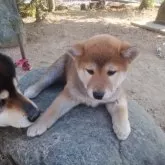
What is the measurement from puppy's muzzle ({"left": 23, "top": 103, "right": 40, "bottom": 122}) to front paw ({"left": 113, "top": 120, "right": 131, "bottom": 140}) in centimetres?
52

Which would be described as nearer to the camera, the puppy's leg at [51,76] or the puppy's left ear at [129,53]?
the puppy's left ear at [129,53]

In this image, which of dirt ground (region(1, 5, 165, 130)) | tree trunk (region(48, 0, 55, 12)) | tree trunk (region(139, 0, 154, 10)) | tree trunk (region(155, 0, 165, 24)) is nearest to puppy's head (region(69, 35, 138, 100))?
dirt ground (region(1, 5, 165, 130))

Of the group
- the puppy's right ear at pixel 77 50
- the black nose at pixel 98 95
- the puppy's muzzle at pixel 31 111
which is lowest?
the puppy's muzzle at pixel 31 111

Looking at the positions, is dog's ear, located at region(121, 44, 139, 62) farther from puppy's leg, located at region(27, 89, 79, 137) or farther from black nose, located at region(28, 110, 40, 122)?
black nose, located at region(28, 110, 40, 122)

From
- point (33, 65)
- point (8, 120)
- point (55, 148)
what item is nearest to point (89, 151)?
point (55, 148)

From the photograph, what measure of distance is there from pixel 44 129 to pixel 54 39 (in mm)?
4163

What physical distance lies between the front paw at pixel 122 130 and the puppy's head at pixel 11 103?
21.2 inches

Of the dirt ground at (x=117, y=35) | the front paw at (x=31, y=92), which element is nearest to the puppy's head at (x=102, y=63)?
the front paw at (x=31, y=92)

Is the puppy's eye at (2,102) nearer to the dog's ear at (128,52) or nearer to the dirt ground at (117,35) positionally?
the dog's ear at (128,52)

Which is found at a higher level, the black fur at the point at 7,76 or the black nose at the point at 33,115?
the black fur at the point at 7,76

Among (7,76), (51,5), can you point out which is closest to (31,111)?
(7,76)

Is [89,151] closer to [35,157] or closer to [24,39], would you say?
[35,157]

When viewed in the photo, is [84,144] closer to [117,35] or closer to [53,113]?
[53,113]

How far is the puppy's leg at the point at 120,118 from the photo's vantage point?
264cm
